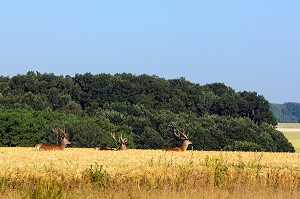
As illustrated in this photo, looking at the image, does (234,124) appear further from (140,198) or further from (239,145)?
(140,198)

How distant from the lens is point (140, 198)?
1717 centimetres

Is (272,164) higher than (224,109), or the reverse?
(224,109)

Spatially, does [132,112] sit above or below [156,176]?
above

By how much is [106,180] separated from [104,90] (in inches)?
3805

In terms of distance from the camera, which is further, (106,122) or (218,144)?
(218,144)

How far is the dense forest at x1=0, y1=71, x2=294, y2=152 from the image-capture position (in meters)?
77.4

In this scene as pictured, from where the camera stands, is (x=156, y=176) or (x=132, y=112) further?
(x=132, y=112)

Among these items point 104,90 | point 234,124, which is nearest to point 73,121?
point 234,124

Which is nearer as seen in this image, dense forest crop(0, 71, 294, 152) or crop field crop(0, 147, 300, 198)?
crop field crop(0, 147, 300, 198)

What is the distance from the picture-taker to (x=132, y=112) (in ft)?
333

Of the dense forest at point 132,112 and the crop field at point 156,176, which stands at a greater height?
the dense forest at point 132,112

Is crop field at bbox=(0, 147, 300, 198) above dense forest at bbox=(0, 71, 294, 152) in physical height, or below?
below

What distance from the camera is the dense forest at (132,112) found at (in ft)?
254

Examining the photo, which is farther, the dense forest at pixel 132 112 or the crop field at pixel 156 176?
the dense forest at pixel 132 112
